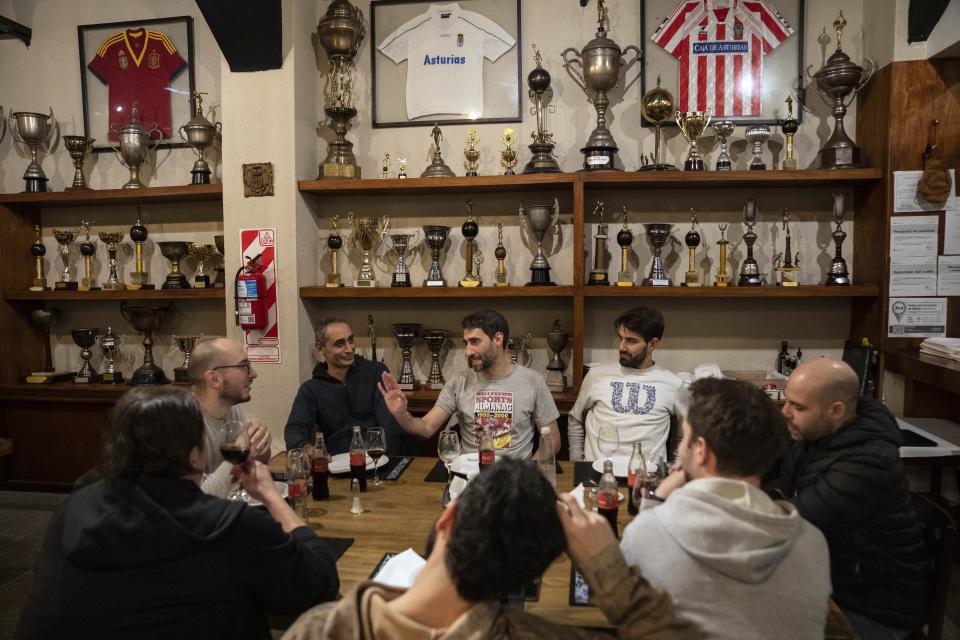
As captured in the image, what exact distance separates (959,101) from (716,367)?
186 centimetres

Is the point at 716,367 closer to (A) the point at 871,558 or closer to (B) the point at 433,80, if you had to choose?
(A) the point at 871,558

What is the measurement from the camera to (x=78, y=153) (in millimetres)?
4410

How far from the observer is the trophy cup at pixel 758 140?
374 cm

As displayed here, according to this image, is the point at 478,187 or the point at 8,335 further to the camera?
the point at 8,335

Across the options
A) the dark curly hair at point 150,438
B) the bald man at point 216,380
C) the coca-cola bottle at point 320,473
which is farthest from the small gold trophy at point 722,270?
the dark curly hair at point 150,438

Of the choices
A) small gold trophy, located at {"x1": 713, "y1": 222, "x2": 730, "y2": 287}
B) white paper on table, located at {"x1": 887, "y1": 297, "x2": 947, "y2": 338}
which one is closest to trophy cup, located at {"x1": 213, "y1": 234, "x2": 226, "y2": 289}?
small gold trophy, located at {"x1": 713, "y1": 222, "x2": 730, "y2": 287}

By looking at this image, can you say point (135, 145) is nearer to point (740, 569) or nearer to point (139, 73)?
point (139, 73)

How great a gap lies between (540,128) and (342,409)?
6.83 ft

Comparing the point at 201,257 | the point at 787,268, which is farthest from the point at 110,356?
the point at 787,268

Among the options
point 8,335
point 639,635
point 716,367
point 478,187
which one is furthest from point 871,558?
point 8,335

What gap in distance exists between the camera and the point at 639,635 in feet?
3.94

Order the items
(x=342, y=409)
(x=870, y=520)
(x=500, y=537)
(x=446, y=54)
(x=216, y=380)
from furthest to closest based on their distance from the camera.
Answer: (x=446, y=54), (x=342, y=409), (x=216, y=380), (x=870, y=520), (x=500, y=537)

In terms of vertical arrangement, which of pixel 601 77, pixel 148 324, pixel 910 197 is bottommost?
pixel 148 324

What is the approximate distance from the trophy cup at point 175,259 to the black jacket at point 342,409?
1640 mm
